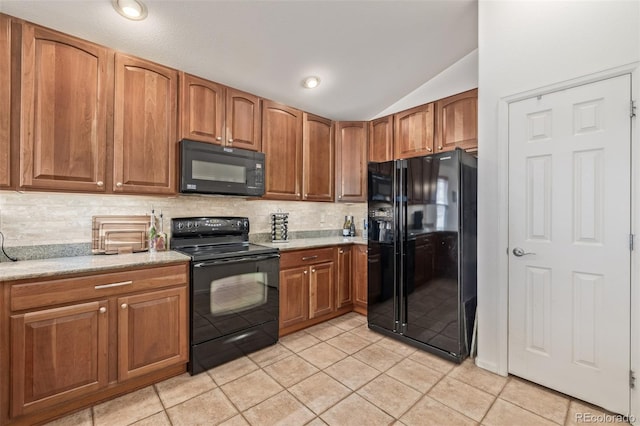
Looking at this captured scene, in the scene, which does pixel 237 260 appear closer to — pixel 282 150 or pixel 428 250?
pixel 282 150

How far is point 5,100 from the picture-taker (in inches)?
67.4

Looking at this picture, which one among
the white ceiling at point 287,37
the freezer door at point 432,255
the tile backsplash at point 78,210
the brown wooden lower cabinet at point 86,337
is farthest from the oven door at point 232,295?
the white ceiling at point 287,37

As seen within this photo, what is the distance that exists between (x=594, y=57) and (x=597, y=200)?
0.88 metres

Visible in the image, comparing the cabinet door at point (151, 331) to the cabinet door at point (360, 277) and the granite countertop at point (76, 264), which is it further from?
the cabinet door at point (360, 277)

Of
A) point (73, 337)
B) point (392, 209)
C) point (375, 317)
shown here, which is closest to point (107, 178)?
point (73, 337)

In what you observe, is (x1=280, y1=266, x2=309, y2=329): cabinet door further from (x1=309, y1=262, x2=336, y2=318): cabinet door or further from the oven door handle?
the oven door handle

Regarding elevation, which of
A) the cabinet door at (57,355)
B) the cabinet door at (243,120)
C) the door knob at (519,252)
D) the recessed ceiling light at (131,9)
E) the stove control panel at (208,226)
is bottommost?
the cabinet door at (57,355)

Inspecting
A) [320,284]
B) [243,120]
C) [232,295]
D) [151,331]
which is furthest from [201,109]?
[320,284]

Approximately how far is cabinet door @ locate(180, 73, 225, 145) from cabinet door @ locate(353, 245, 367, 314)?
74.4 inches

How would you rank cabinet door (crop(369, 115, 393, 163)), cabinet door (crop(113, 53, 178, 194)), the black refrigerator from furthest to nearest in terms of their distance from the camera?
cabinet door (crop(369, 115, 393, 163)) < the black refrigerator < cabinet door (crop(113, 53, 178, 194))

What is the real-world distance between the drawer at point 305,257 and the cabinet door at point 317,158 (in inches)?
26.7

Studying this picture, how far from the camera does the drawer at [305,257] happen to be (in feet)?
8.97

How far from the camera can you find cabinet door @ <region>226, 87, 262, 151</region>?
2670mm

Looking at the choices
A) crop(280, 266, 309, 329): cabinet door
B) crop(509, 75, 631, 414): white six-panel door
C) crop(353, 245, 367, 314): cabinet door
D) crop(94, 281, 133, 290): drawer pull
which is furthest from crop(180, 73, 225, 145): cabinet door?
crop(509, 75, 631, 414): white six-panel door
